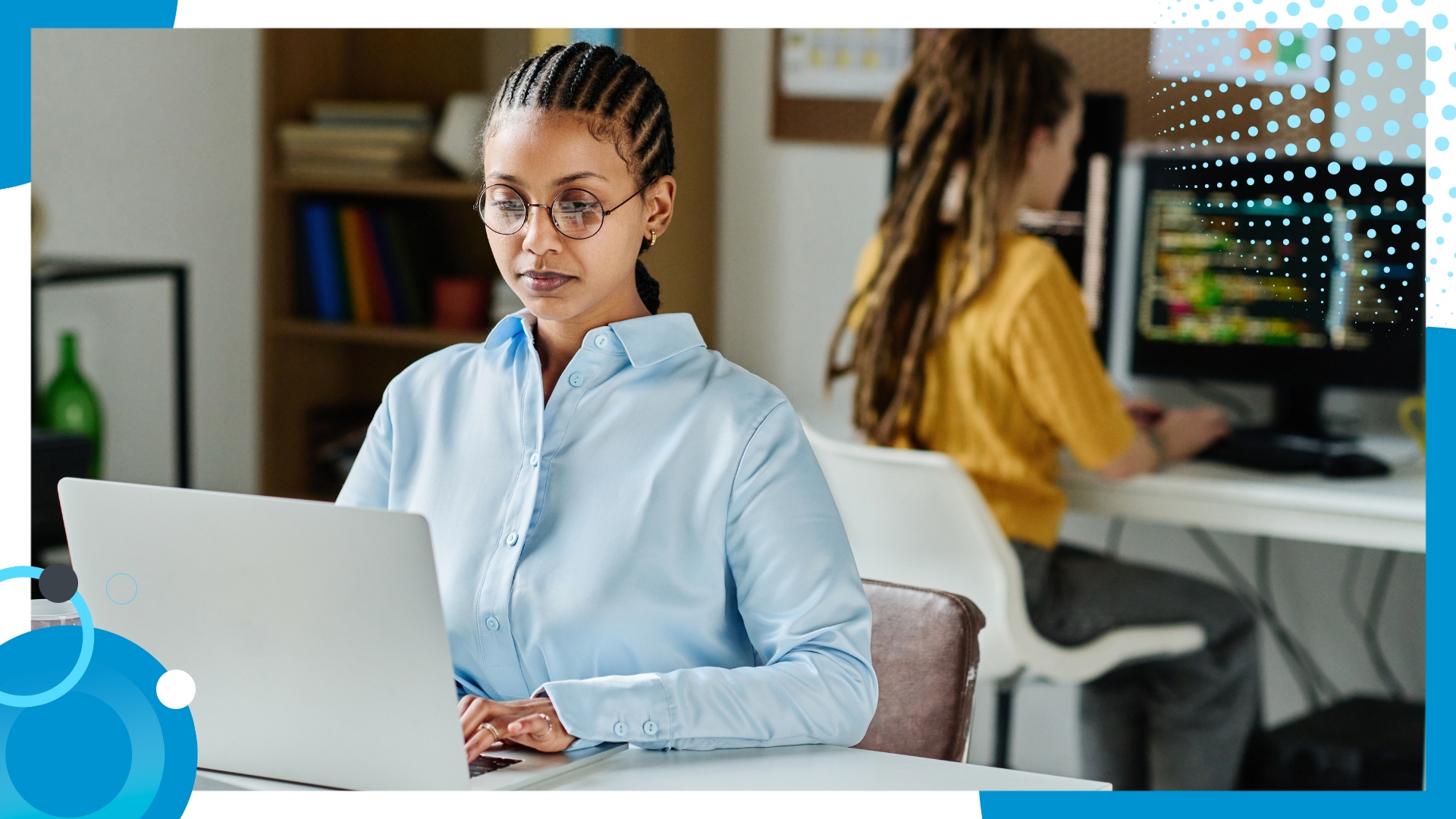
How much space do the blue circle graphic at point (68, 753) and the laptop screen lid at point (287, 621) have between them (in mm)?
76

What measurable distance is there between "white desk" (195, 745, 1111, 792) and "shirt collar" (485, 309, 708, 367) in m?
0.23

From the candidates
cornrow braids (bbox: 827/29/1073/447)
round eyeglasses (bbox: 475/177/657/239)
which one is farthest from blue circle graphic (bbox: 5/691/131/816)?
cornrow braids (bbox: 827/29/1073/447)

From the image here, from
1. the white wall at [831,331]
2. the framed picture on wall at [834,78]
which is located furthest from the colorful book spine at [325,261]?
the framed picture on wall at [834,78]

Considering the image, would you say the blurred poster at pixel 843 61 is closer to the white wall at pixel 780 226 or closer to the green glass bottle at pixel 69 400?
→ the white wall at pixel 780 226

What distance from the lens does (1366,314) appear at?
221cm

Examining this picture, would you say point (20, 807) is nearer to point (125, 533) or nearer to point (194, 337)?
point (125, 533)

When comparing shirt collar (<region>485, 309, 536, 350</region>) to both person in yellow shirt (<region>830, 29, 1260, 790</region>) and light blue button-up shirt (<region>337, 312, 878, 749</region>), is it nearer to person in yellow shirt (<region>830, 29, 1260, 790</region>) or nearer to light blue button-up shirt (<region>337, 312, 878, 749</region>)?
light blue button-up shirt (<region>337, 312, 878, 749</region>)

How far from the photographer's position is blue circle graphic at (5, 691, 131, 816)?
2.24 ft

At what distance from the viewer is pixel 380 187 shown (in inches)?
113

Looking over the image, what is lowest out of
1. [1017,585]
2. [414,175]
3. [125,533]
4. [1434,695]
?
[1017,585]

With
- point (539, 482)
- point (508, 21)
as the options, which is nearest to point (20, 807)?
point (539, 482)

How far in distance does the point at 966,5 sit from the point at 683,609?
1.46 ft

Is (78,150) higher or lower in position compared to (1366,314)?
higher

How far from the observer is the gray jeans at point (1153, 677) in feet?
6.28
